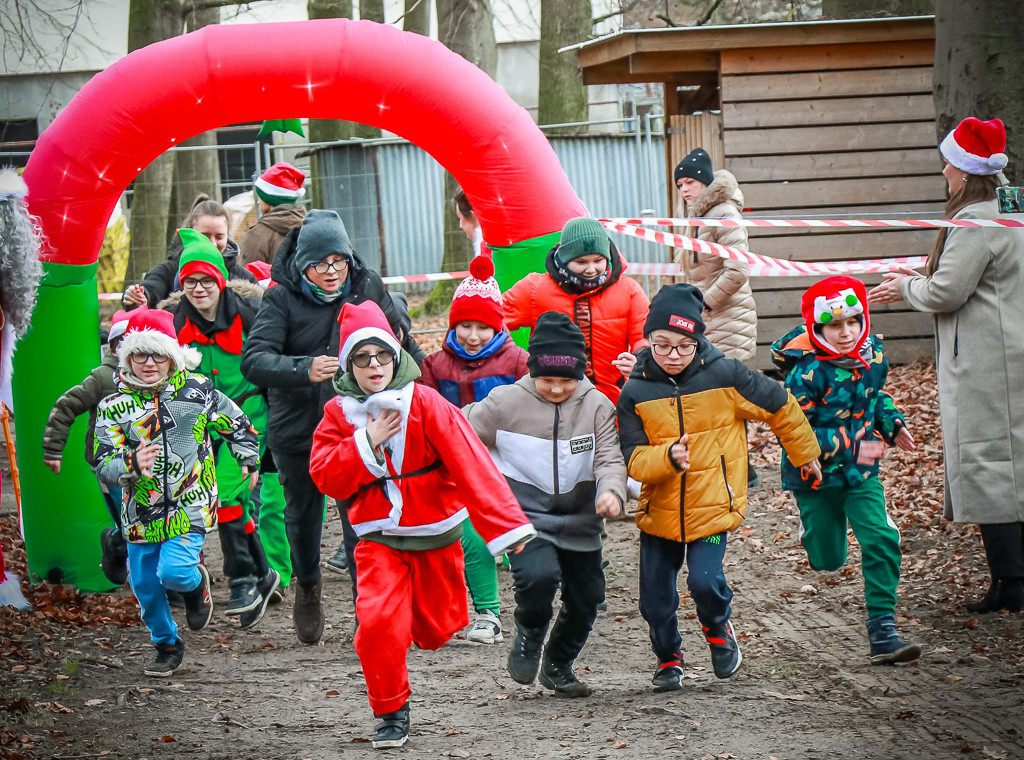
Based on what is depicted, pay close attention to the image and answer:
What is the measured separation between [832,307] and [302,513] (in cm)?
290

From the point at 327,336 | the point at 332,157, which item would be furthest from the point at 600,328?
the point at 332,157

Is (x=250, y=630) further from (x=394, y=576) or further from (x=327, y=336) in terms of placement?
(x=394, y=576)

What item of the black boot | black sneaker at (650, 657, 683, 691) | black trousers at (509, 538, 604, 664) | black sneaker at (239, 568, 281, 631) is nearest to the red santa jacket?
black trousers at (509, 538, 604, 664)

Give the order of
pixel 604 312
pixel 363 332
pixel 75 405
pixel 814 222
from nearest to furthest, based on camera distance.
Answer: pixel 363 332 → pixel 604 312 → pixel 75 405 → pixel 814 222

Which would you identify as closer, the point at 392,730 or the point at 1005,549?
the point at 392,730

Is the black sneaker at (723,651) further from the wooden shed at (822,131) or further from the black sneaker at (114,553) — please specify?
the wooden shed at (822,131)

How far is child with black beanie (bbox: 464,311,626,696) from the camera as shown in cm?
532

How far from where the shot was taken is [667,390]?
536 cm

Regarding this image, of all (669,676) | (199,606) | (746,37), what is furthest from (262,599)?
(746,37)

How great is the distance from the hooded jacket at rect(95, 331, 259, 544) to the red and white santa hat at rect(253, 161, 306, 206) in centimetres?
314

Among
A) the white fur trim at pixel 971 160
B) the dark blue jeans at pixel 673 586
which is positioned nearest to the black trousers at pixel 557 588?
the dark blue jeans at pixel 673 586

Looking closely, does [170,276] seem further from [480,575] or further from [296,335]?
[480,575]

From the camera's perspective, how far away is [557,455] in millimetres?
5332

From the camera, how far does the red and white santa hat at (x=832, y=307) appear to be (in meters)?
5.64
